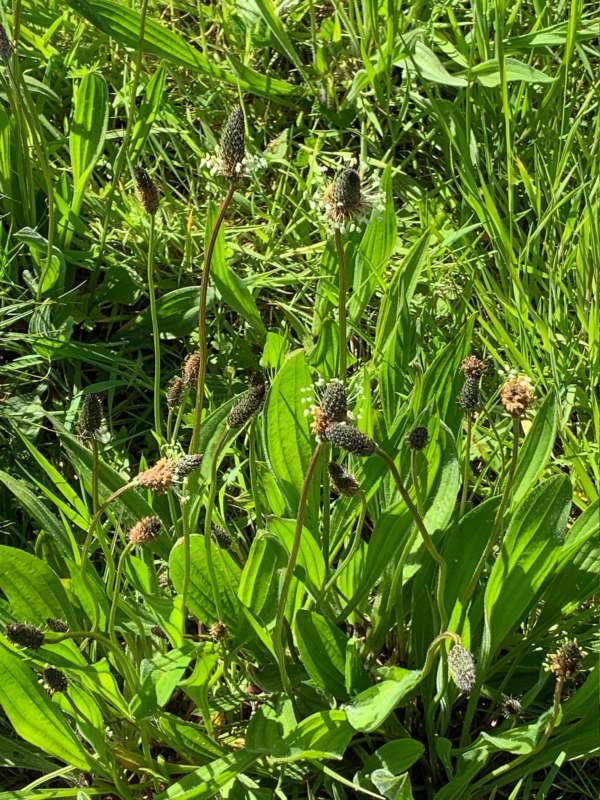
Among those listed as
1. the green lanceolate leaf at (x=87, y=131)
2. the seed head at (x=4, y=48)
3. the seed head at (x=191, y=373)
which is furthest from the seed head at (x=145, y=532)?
the green lanceolate leaf at (x=87, y=131)

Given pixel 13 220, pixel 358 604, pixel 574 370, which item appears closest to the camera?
pixel 358 604

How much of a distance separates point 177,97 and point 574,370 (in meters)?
1.50

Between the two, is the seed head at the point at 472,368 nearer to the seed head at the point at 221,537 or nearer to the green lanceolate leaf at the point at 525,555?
the green lanceolate leaf at the point at 525,555

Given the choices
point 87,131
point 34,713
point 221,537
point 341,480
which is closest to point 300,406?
point 221,537

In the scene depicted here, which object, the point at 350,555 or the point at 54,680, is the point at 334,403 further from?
the point at 54,680

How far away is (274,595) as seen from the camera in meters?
2.00

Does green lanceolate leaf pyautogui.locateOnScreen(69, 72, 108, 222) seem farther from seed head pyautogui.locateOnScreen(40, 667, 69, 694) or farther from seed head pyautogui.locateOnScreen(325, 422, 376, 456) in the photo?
seed head pyautogui.locateOnScreen(325, 422, 376, 456)

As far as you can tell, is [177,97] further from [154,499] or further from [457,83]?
[154,499]

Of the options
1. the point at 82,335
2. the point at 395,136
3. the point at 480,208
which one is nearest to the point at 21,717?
the point at 82,335

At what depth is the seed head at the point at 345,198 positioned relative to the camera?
1.60 metres

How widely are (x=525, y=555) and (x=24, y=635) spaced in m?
0.89

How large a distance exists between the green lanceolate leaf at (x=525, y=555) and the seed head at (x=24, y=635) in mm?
783

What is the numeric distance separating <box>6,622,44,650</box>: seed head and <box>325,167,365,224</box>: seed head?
0.77 m

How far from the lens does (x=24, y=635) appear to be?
156 cm
